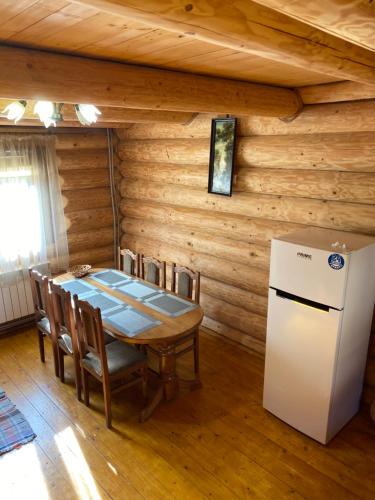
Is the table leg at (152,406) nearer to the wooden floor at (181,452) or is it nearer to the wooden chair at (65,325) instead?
the wooden floor at (181,452)

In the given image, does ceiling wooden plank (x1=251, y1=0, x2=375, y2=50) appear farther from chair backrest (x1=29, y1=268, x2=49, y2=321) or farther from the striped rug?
the striped rug

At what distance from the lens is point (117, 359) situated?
2.95 meters

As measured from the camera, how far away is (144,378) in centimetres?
Result: 306

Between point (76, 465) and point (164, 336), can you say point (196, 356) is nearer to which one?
point (164, 336)

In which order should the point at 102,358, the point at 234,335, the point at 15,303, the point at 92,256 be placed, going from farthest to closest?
the point at 92,256 → the point at 15,303 → the point at 234,335 → the point at 102,358

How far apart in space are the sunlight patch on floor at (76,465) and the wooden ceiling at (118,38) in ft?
8.43

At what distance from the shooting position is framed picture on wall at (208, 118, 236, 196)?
357cm

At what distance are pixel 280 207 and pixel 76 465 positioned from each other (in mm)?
2594

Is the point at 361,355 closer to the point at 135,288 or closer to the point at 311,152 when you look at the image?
the point at 311,152

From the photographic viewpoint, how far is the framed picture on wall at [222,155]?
3.57 m

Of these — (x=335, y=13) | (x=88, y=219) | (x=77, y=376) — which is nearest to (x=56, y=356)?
(x=77, y=376)

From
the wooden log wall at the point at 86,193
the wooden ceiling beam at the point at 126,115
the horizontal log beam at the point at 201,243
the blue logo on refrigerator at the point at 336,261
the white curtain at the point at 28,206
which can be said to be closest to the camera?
the blue logo on refrigerator at the point at 336,261

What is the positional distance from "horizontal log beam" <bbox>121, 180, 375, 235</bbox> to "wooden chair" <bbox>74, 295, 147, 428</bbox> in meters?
1.70

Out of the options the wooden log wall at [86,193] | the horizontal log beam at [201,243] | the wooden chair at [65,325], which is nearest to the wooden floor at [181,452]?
the wooden chair at [65,325]
